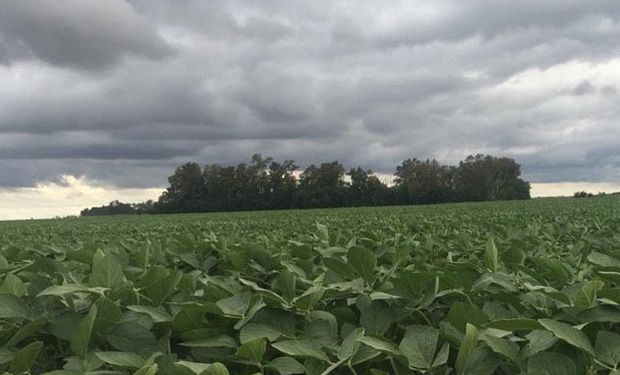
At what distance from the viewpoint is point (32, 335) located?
5.11 ft

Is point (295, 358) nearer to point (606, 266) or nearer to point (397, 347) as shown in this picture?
point (397, 347)

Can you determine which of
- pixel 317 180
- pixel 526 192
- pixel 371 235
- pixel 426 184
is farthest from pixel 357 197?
pixel 371 235

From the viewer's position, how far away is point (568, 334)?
1.31m

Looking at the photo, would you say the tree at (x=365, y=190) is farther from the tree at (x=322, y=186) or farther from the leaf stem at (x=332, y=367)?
the leaf stem at (x=332, y=367)

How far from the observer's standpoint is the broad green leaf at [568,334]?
1290 mm

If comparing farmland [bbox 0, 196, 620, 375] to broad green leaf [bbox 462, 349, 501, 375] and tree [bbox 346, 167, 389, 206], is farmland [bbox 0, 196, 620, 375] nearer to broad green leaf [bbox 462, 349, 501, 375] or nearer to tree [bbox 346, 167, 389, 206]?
broad green leaf [bbox 462, 349, 501, 375]

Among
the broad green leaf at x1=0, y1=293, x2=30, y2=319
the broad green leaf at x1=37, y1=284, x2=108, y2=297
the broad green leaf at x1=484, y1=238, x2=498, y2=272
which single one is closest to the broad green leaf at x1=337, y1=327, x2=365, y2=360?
the broad green leaf at x1=37, y1=284, x2=108, y2=297

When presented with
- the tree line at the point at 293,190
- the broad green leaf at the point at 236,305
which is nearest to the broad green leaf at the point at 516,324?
the broad green leaf at the point at 236,305

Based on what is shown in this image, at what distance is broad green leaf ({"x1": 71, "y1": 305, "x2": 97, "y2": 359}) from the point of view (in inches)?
51.8

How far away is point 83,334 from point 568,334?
1.04 metres

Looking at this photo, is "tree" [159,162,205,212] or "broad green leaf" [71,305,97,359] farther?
"tree" [159,162,205,212]

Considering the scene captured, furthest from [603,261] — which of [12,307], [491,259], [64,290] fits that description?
[12,307]

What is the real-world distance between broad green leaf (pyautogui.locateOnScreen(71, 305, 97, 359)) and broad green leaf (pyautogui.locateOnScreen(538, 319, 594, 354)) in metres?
0.95

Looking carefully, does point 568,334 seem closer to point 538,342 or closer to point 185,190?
point 538,342
